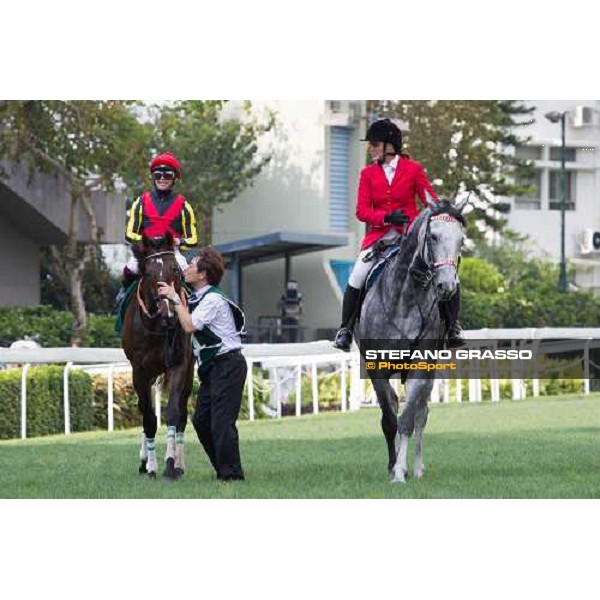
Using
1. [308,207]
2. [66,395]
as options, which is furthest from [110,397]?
[308,207]

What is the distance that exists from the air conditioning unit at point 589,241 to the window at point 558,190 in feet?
0.92

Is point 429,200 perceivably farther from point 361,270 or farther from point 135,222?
point 135,222

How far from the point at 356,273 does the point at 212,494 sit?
6.19ft

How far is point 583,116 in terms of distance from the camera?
14.1 metres

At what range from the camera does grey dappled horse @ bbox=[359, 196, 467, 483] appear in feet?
28.7

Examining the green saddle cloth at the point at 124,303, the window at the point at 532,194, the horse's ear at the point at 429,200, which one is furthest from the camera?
the window at the point at 532,194

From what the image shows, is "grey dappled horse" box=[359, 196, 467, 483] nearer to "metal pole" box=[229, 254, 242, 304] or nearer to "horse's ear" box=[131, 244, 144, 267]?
"horse's ear" box=[131, 244, 144, 267]

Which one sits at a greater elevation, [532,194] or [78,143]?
[78,143]

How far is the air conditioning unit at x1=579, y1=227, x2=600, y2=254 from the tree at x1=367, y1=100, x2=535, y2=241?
3.03ft

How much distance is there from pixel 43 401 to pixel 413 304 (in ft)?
20.0

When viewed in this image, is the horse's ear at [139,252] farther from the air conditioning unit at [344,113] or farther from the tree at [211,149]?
the tree at [211,149]

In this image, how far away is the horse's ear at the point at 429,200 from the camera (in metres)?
8.93

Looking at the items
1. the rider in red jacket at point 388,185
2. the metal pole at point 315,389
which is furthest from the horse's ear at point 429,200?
the metal pole at point 315,389
